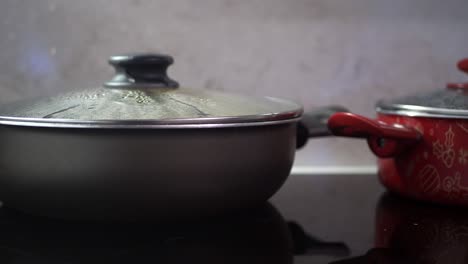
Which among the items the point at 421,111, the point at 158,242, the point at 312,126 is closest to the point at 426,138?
the point at 421,111

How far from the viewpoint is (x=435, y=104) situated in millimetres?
614

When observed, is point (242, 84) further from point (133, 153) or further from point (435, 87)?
point (133, 153)

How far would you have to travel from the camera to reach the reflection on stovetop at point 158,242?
0.46 meters

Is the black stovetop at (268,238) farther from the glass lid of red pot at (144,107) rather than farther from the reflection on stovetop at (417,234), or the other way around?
the glass lid of red pot at (144,107)

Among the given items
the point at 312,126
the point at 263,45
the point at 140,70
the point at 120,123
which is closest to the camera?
the point at 120,123

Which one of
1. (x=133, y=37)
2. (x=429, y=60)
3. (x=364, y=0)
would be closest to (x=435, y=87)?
(x=429, y=60)

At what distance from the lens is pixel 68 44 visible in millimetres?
830

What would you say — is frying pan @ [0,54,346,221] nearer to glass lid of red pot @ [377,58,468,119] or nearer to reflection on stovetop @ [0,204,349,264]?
reflection on stovetop @ [0,204,349,264]

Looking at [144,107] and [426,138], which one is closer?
[144,107]

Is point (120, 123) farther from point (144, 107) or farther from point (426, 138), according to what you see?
point (426, 138)

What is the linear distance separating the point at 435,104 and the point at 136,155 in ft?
1.20

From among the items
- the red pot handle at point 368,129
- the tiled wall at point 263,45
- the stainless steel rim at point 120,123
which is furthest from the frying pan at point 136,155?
the tiled wall at point 263,45

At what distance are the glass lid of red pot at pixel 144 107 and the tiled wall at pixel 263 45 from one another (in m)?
0.28

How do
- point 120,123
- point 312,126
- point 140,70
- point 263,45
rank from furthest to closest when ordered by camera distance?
point 263,45 < point 312,126 < point 140,70 < point 120,123
